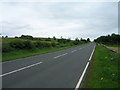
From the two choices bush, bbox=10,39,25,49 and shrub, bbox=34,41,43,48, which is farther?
shrub, bbox=34,41,43,48

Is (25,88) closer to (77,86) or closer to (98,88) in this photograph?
(77,86)

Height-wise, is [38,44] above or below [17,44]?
below

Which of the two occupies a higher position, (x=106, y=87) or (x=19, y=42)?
(x=19, y=42)

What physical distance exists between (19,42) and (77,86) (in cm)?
2256

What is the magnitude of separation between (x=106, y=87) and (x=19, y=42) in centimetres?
2316

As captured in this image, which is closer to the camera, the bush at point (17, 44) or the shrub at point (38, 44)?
the bush at point (17, 44)

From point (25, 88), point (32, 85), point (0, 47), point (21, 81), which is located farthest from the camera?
point (0, 47)

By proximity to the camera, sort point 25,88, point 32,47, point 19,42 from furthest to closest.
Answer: point 32,47 < point 19,42 < point 25,88

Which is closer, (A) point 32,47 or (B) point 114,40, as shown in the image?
(A) point 32,47

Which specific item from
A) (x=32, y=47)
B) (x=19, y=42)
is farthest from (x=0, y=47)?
(x=32, y=47)

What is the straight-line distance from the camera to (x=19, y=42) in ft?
92.6

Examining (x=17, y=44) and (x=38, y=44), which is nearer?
(x=17, y=44)

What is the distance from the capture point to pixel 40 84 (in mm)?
7305

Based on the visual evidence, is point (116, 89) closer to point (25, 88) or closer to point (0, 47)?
point (25, 88)
